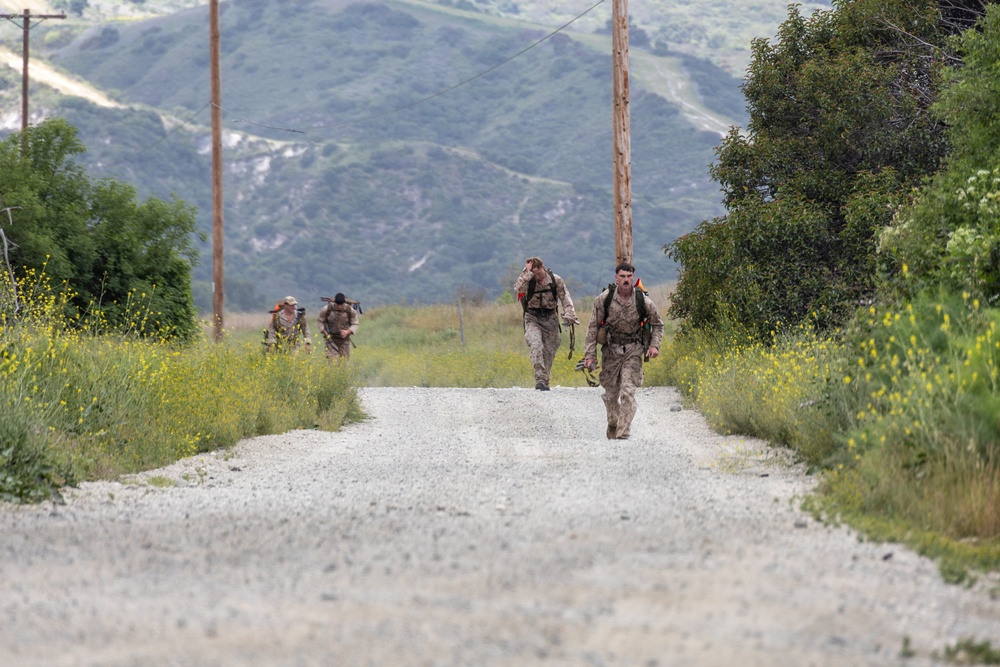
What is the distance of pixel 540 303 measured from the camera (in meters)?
20.3

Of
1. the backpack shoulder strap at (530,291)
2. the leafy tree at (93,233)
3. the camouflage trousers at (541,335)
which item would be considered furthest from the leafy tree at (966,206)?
the leafy tree at (93,233)

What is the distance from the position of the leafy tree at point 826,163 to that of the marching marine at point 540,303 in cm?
276

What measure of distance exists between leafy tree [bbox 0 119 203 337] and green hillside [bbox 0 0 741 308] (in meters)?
75.5

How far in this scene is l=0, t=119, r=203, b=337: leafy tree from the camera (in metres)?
23.3

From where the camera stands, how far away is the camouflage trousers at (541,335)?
2058 centimetres

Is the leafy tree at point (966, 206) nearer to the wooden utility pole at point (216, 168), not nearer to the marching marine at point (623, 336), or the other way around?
the marching marine at point (623, 336)

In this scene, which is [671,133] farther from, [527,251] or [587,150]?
[527,251]

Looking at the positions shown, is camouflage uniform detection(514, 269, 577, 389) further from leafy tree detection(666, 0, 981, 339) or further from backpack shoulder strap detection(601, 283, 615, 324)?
backpack shoulder strap detection(601, 283, 615, 324)

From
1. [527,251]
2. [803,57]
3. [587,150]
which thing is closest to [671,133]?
[587,150]

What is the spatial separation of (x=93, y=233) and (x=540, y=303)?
9362mm

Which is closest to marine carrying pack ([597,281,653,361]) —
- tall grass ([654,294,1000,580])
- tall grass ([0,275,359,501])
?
tall grass ([654,294,1000,580])

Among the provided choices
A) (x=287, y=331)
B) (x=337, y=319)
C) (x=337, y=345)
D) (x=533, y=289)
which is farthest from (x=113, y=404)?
(x=337, y=345)

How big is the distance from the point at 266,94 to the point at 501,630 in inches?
6655

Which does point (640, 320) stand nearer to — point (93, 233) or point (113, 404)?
point (113, 404)
